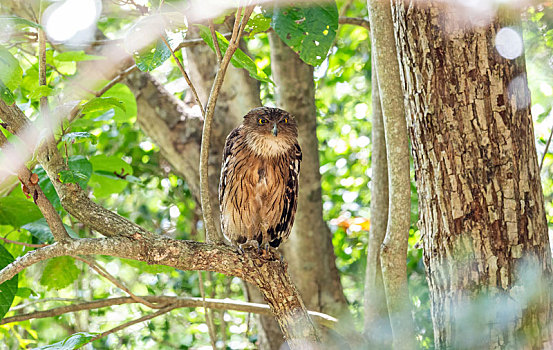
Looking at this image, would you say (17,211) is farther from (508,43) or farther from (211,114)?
(508,43)

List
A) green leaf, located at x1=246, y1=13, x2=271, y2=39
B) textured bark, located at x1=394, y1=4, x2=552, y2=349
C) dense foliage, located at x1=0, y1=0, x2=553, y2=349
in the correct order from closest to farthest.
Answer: textured bark, located at x1=394, y1=4, x2=552, y2=349 → green leaf, located at x1=246, y1=13, x2=271, y2=39 → dense foliage, located at x1=0, y1=0, x2=553, y2=349

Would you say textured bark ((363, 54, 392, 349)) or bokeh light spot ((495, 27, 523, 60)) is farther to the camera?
textured bark ((363, 54, 392, 349))

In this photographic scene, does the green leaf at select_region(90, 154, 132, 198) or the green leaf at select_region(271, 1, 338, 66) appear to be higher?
the green leaf at select_region(271, 1, 338, 66)

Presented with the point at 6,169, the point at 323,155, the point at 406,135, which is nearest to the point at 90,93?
the point at 6,169

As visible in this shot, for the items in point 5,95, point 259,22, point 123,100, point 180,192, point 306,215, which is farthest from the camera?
point 180,192

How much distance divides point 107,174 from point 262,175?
0.93 metres

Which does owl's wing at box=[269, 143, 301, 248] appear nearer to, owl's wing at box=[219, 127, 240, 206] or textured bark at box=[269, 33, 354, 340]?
owl's wing at box=[219, 127, 240, 206]

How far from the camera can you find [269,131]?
11.3 ft

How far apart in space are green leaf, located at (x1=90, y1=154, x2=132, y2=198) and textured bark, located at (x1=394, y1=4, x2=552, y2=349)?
5.72 ft

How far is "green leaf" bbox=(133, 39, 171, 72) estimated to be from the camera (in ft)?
7.66

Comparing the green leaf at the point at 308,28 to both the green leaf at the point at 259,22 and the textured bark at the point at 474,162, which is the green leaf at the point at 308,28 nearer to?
the green leaf at the point at 259,22

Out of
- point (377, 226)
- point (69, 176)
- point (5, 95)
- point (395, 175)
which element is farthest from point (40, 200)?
point (377, 226)

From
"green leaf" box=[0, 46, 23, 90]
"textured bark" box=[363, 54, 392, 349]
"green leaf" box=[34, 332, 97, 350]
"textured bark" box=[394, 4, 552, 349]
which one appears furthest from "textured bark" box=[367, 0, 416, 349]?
"green leaf" box=[0, 46, 23, 90]

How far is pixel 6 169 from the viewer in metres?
2.09
